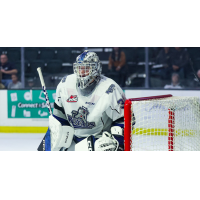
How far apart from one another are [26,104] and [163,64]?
7.26ft

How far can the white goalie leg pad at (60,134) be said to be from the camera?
2.65m

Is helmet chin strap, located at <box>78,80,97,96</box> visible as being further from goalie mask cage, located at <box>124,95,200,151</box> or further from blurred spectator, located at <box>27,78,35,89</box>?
blurred spectator, located at <box>27,78,35,89</box>

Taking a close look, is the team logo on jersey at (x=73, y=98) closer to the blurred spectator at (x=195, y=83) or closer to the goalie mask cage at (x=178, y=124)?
the goalie mask cage at (x=178, y=124)

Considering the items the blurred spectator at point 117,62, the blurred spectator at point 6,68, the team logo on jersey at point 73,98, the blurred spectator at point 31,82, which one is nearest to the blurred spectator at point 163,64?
the blurred spectator at point 117,62

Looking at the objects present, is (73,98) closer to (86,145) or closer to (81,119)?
(81,119)

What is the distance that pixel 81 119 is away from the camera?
2.63 metres

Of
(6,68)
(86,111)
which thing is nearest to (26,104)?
(6,68)

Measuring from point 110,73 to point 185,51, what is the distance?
122 centimetres

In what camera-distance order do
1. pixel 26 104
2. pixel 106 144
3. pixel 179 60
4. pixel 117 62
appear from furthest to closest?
pixel 117 62 → pixel 179 60 → pixel 26 104 → pixel 106 144

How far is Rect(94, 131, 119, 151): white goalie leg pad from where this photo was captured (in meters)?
2.43

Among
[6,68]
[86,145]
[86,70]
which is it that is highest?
[6,68]

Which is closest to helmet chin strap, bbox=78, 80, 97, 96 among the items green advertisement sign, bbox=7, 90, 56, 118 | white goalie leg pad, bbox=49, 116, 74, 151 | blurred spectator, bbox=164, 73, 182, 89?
white goalie leg pad, bbox=49, 116, 74, 151

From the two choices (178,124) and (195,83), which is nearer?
(178,124)

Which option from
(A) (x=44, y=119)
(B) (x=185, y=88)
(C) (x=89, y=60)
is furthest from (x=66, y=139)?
(B) (x=185, y=88)
